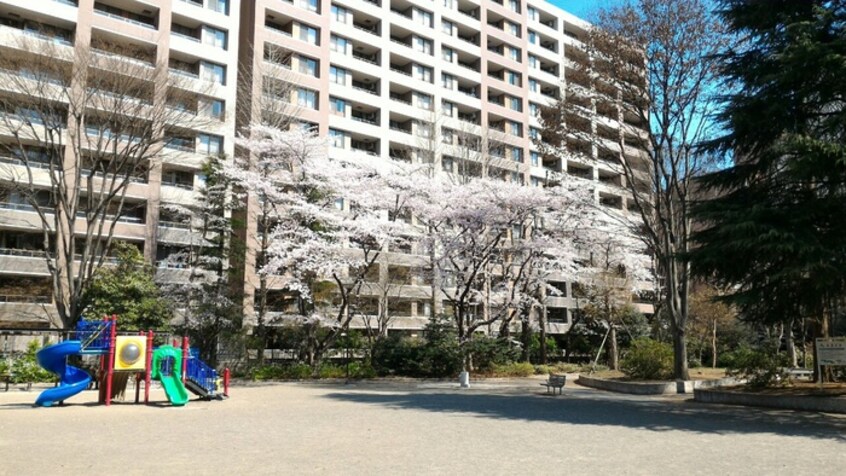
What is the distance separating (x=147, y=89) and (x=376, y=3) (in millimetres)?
31086

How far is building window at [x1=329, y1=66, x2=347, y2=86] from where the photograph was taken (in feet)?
155

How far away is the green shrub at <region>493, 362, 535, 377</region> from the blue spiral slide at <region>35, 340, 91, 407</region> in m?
16.2

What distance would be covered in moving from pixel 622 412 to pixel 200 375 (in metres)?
11.4

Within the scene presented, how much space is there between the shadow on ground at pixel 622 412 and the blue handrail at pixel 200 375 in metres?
3.41

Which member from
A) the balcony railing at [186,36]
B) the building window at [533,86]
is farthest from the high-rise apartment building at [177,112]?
the building window at [533,86]

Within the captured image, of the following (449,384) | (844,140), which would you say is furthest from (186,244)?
(844,140)

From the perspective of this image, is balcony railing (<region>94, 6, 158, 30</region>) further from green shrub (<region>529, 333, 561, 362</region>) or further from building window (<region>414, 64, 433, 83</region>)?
green shrub (<region>529, 333, 561, 362</region>)

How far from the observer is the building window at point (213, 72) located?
40.5 meters

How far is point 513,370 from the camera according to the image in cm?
2766

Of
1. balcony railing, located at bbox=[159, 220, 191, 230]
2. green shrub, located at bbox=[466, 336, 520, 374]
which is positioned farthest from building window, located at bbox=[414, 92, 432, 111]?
green shrub, located at bbox=[466, 336, 520, 374]

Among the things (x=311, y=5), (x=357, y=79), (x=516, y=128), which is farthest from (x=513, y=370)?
(x=516, y=128)

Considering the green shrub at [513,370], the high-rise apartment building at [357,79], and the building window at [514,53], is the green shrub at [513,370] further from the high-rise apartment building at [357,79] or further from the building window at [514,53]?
the building window at [514,53]

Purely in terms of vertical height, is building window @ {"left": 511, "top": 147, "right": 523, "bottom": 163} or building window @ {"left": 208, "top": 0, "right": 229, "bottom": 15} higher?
building window @ {"left": 208, "top": 0, "right": 229, "bottom": 15}

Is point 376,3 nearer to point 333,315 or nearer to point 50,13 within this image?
point 50,13
